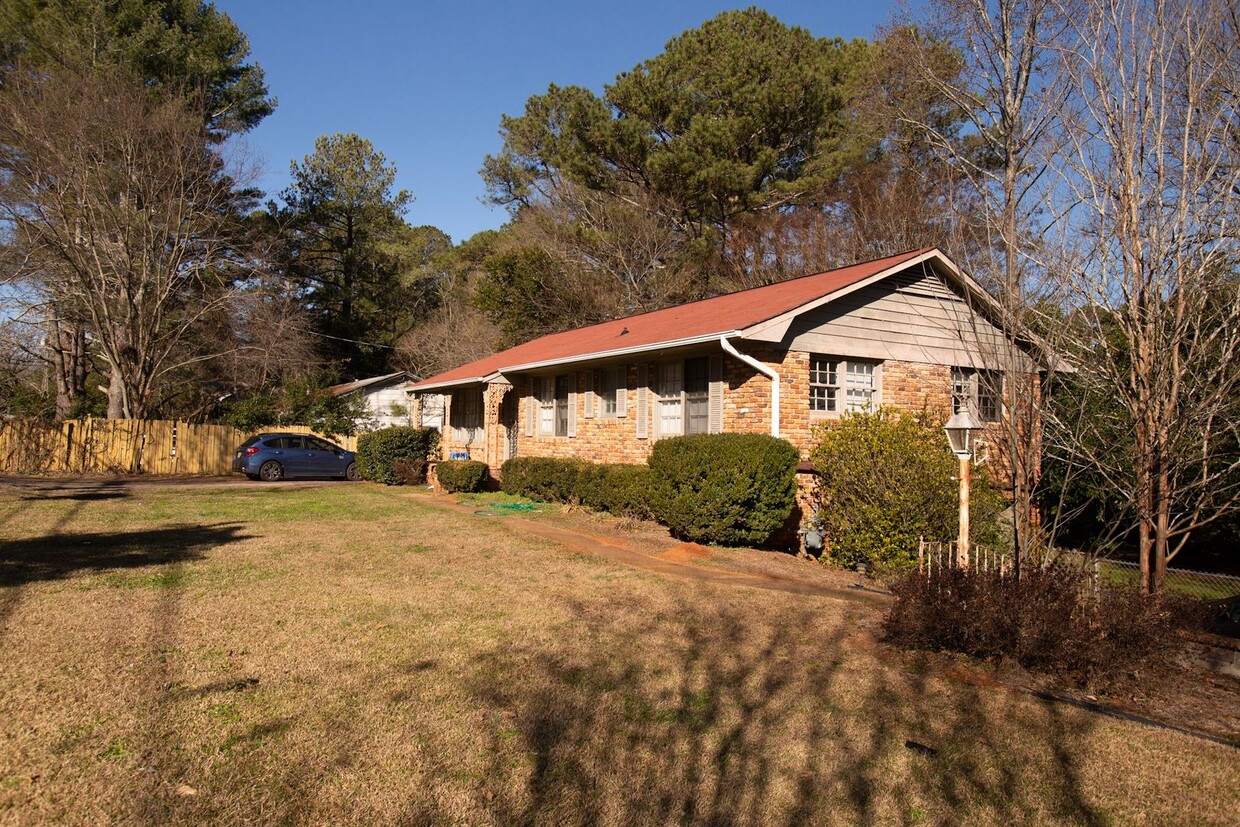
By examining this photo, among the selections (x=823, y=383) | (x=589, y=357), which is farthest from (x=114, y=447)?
(x=823, y=383)

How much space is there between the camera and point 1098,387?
683 centimetres

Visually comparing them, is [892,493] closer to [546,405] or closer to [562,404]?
[562,404]

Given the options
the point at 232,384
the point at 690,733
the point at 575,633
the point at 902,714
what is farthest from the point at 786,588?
the point at 232,384

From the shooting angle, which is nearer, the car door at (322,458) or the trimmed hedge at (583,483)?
the trimmed hedge at (583,483)

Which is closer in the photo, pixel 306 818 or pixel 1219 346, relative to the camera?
pixel 306 818

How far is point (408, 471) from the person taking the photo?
2214 cm

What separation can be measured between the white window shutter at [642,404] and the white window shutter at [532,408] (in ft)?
15.7

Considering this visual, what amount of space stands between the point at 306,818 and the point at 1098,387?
6.68 metres

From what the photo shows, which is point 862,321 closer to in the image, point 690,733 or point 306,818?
point 690,733

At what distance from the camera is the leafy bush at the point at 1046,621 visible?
17.7ft

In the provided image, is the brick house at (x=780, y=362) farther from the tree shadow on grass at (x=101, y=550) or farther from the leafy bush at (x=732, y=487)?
the tree shadow on grass at (x=101, y=550)

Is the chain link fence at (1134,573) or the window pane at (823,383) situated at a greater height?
the window pane at (823,383)

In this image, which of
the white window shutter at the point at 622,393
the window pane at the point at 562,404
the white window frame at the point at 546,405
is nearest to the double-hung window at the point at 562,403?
the window pane at the point at 562,404

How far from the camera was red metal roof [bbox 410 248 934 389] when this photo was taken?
12.5 meters
